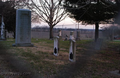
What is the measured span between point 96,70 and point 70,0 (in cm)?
635

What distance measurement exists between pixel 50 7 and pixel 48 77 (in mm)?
17704

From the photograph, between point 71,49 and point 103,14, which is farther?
point 103,14

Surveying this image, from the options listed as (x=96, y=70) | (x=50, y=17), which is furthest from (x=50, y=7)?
(x=96, y=70)

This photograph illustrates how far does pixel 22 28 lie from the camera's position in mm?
10312

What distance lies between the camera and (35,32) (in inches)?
1227

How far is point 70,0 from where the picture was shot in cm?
1043

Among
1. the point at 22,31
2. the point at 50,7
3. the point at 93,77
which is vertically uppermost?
the point at 50,7

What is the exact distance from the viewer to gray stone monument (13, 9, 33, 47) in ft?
33.6

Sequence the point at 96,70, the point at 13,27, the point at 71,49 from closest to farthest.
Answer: the point at 96,70
the point at 71,49
the point at 13,27

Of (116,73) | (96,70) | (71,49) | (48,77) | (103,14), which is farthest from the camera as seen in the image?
(103,14)

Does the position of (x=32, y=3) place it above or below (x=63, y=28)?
above

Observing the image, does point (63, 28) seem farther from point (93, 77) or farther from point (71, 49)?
point (93, 77)

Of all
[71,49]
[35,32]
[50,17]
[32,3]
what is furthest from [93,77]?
[35,32]

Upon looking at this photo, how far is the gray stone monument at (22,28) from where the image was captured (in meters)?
10.2
